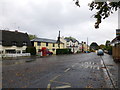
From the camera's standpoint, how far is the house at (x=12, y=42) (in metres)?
33.7

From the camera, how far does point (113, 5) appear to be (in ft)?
21.2

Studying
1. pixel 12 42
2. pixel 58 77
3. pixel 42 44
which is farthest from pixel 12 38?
pixel 58 77

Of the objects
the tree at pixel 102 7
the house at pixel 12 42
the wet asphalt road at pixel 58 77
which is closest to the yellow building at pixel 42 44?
the house at pixel 12 42

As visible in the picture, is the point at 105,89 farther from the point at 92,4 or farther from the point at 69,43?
the point at 69,43

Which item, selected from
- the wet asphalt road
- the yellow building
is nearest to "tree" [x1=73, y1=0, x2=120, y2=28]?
the wet asphalt road

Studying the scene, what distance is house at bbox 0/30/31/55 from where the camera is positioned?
3369 cm

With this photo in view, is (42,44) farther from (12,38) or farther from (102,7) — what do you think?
(102,7)

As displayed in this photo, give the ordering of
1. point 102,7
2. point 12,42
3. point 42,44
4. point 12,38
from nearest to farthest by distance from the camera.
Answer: point 102,7 → point 12,42 → point 12,38 → point 42,44

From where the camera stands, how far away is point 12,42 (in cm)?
3662

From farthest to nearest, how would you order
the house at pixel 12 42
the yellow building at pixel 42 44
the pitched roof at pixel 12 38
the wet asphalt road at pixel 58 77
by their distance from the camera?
the yellow building at pixel 42 44
the pitched roof at pixel 12 38
the house at pixel 12 42
the wet asphalt road at pixel 58 77

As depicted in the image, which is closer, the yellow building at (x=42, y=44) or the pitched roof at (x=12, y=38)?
the pitched roof at (x=12, y=38)

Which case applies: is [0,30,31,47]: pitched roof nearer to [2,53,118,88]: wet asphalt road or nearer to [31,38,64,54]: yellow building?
[31,38,64,54]: yellow building

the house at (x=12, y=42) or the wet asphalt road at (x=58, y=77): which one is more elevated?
the house at (x=12, y=42)

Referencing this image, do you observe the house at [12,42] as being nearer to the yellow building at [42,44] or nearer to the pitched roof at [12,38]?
the pitched roof at [12,38]
